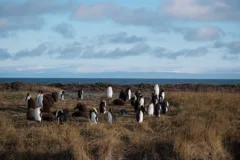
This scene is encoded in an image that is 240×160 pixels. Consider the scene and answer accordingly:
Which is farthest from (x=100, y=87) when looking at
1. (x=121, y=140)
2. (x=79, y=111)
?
(x=121, y=140)

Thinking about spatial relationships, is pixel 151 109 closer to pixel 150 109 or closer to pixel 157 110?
pixel 150 109

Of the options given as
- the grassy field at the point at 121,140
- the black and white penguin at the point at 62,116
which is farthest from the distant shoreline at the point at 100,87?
the grassy field at the point at 121,140

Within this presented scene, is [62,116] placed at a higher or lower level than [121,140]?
higher

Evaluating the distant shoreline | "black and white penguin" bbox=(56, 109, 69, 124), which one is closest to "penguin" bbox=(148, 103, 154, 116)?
"black and white penguin" bbox=(56, 109, 69, 124)

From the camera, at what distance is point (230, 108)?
1970 centimetres

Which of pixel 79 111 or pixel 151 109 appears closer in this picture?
pixel 79 111

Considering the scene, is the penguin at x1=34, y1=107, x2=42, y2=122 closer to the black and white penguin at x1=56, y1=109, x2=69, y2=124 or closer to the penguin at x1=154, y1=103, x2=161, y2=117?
the black and white penguin at x1=56, y1=109, x2=69, y2=124

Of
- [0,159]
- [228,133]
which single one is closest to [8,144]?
[0,159]

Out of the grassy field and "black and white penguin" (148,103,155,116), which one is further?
"black and white penguin" (148,103,155,116)

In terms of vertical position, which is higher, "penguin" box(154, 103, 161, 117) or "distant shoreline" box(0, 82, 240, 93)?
"distant shoreline" box(0, 82, 240, 93)

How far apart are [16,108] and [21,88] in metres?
16.9

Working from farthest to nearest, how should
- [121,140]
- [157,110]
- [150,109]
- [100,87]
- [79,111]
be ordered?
[100,87] → [150,109] → [157,110] → [79,111] → [121,140]

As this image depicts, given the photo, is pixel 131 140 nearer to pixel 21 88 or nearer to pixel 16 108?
pixel 16 108

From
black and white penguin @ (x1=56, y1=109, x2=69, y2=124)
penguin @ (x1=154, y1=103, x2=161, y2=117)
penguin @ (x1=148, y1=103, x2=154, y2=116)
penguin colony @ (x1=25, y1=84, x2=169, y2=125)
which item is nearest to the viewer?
black and white penguin @ (x1=56, y1=109, x2=69, y2=124)
